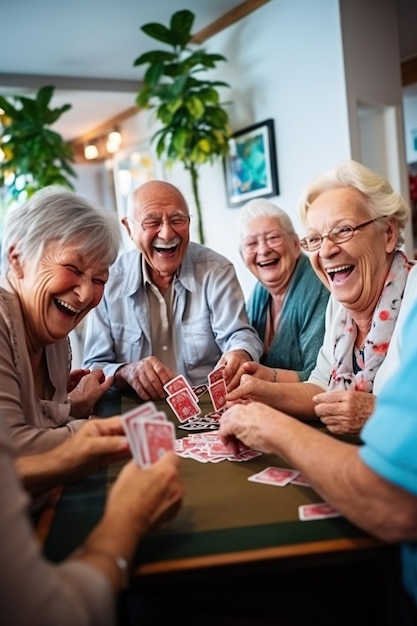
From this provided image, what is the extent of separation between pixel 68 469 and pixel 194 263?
175 centimetres

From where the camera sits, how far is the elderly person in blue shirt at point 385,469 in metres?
1.00

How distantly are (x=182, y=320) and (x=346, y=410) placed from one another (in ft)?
4.48

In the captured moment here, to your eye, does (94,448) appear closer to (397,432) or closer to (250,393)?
(397,432)

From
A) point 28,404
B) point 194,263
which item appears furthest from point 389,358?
point 194,263

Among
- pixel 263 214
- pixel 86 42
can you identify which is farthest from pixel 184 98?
pixel 263 214

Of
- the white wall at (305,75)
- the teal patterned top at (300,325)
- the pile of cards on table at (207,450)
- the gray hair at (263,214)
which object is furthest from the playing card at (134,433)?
the white wall at (305,75)

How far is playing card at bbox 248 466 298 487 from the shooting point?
1.33 meters

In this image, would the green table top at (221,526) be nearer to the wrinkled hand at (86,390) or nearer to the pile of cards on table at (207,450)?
the pile of cards on table at (207,450)

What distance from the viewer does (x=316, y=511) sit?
1169 mm

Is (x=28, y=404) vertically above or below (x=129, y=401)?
above

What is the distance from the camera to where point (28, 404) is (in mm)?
1644

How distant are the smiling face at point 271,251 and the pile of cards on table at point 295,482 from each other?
1.73 m

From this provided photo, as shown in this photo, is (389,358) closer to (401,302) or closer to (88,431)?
(401,302)

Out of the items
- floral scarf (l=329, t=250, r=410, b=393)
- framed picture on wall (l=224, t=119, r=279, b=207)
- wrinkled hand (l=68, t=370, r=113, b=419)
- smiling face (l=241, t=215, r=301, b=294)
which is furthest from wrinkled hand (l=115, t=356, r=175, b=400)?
framed picture on wall (l=224, t=119, r=279, b=207)
